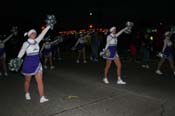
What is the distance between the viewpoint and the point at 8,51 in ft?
71.6

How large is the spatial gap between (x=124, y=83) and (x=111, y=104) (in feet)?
7.83

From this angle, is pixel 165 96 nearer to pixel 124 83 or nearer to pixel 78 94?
pixel 124 83

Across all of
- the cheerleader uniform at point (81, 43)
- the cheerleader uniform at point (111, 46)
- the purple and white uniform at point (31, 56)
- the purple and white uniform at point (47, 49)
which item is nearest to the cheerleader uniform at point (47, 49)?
the purple and white uniform at point (47, 49)

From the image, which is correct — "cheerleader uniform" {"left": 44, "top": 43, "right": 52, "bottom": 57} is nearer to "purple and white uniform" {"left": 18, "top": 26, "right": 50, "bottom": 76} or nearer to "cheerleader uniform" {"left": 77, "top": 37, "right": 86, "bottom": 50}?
"cheerleader uniform" {"left": 77, "top": 37, "right": 86, "bottom": 50}

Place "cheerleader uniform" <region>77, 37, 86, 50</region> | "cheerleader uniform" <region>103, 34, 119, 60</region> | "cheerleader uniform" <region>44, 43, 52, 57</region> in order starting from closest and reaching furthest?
"cheerleader uniform" <region>103, 34, 119, 60</region>, "cheerleader uniform" <region>44, 43, 52, 57</region>, "cheerleader uniform" <region>77, 37, 86, 50</region>

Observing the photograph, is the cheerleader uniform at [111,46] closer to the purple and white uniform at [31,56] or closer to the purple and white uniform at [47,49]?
the purple and white uniform at [31,56]

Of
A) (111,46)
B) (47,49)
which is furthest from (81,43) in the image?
(111,46)

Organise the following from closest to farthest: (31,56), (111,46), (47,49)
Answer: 1. (31,56)
2. (111,46)
3. (47,49)

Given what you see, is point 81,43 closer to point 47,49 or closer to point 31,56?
point 47,49

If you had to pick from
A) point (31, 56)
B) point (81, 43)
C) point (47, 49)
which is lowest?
point (47, 49)

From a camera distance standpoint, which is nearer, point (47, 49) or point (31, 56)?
point (31, 56)

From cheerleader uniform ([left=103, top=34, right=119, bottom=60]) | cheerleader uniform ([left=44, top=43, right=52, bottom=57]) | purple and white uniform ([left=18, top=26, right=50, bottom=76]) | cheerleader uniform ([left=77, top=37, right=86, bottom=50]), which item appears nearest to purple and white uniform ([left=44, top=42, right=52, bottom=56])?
cheerleader uniform ([left=44, top=43, right=52, bottom=57])

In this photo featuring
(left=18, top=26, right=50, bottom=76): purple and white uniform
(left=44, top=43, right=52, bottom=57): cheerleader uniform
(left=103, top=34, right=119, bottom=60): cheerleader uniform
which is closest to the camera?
(left=18, top=26, right=50, bottom=76): purple and white uniform

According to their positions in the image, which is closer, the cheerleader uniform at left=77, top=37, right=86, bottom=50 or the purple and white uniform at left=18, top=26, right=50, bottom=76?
the purple and white uniform at left=18, top=26, right=50, bottom=76
